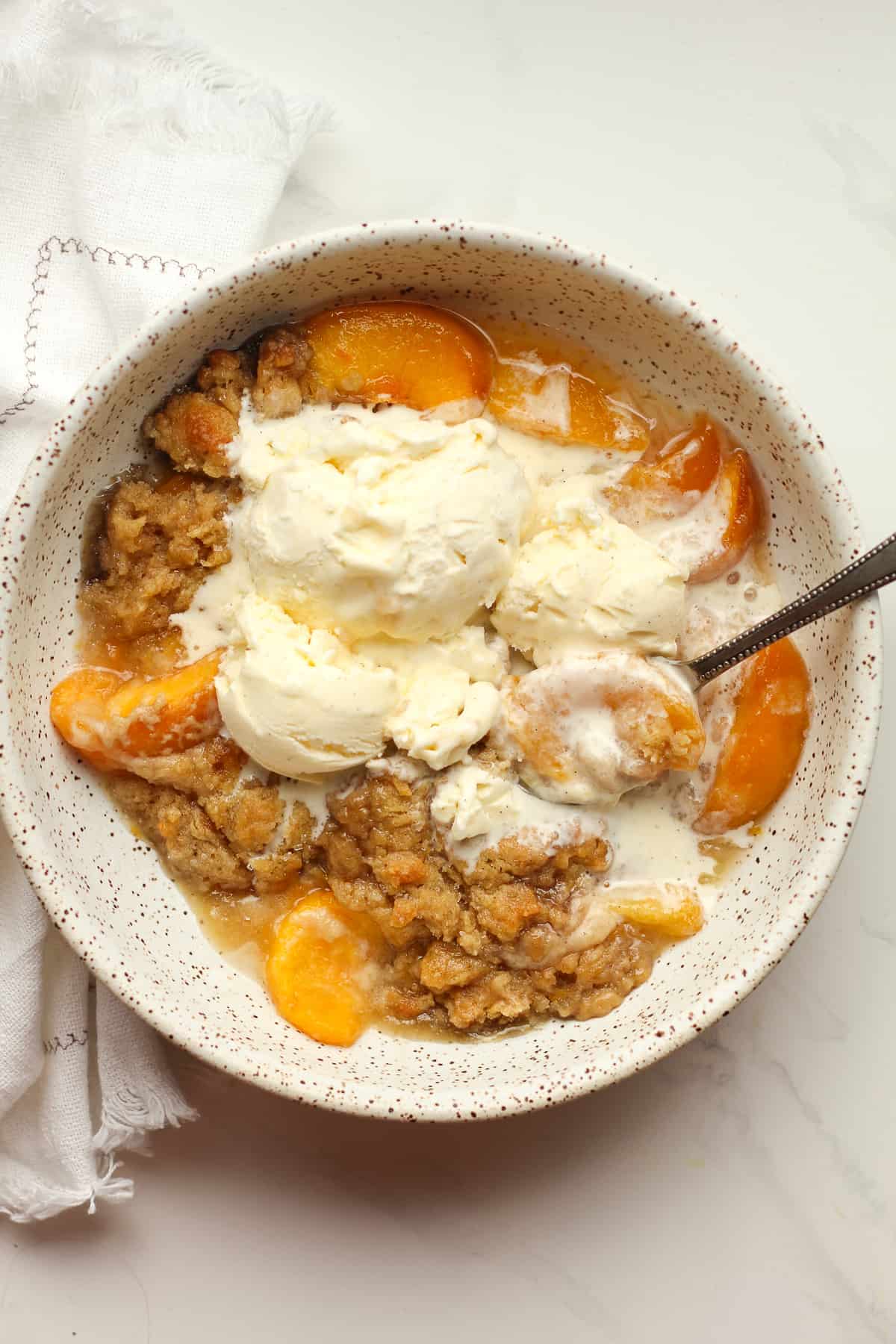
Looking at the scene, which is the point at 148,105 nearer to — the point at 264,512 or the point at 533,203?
the point at 533,203

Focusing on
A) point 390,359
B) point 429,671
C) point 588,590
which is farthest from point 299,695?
point 390,359

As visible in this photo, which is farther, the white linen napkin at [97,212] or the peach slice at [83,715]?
the white linen napkin at [97,212]

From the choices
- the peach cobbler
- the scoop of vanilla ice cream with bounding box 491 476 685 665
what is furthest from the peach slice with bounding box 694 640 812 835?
the scoop of vanilla ice cream with bounding box 491 476 685 665

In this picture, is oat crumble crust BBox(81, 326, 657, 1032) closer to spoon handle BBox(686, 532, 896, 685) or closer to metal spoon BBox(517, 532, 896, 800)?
metal spoon BBox(517, 532, 896, 800)

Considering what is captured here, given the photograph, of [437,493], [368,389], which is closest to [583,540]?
[437,493]

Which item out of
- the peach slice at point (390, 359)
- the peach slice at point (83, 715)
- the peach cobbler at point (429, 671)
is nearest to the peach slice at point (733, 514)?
the peach cobbler at point (429, 671)

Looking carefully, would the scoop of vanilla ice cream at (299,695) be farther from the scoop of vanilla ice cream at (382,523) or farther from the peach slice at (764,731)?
Result: the peach slice at (764,731)
